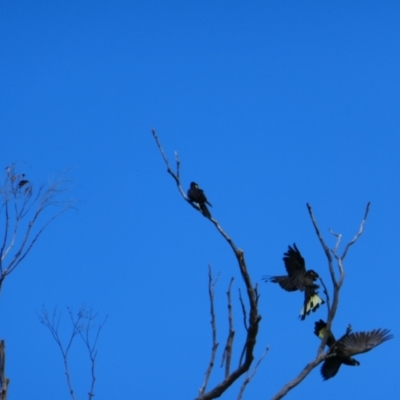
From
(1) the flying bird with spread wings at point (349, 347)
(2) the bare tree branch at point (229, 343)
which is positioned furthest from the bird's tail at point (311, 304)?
(2) the bare tree branch at point (229, 343)

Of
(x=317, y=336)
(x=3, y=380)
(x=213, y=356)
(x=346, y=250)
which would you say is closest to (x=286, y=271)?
(x=317, y=336)

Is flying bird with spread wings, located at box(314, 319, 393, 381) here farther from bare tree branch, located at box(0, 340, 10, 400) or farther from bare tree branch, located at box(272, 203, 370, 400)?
bare tree branch, located at box(0, 340, 10, 400)

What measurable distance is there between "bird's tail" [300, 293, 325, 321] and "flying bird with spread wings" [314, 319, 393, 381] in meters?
0.71

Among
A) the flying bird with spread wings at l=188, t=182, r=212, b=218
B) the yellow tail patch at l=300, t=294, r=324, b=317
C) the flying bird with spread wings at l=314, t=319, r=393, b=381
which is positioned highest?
the flying bird with spread wings at l=188, t=182, r=212, b=218

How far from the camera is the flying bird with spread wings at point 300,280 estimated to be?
17.9 feet

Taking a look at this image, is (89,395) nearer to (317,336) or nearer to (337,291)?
(317,336)

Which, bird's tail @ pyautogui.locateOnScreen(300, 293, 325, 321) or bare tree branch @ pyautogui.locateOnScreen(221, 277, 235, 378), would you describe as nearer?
bare tree branch @ pyautogui.locateOnScreen(221, 277, 235, 378)

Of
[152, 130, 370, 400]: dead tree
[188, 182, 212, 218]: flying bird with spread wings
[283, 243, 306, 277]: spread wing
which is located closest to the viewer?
[152, 130, 370, 400]: dead tree

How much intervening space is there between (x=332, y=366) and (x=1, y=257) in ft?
10.2

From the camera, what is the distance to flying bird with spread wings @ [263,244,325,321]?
5.45 metres

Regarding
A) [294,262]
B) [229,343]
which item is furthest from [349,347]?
[294,262]

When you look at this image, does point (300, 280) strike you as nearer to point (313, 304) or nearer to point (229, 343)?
point (313, 304)

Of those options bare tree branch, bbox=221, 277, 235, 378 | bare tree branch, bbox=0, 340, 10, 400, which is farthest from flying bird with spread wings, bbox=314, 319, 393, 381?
bare tree branch, bbox=0, 340, 10, 400

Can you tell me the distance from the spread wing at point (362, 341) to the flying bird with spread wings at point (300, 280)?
29.1 inches
